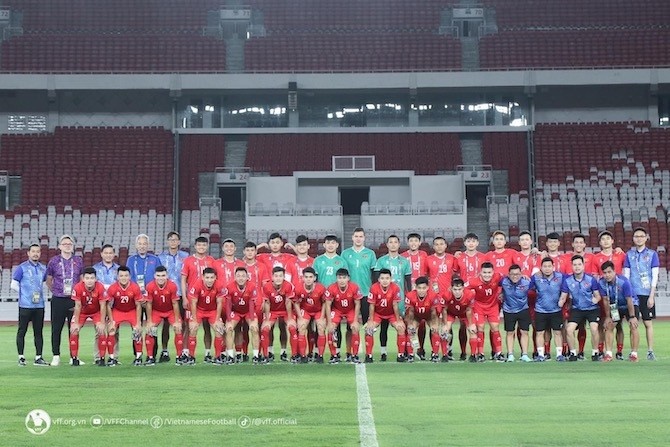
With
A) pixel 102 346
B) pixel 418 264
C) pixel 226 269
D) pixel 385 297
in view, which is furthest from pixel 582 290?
pixel 102 346

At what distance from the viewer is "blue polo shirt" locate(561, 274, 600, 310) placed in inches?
580

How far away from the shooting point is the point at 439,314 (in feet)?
48.5

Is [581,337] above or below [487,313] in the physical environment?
below

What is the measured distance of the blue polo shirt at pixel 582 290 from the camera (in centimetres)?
1473

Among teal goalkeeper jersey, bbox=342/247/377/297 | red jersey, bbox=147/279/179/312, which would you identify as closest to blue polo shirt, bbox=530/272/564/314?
teal goalkeeper jersey, bbox=342/247/377/297

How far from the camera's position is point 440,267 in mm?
15609

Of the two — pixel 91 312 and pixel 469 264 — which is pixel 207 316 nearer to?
→ pixel 91 312

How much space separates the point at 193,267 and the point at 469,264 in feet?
13.3

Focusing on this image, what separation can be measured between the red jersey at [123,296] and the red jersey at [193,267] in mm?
Result: 802

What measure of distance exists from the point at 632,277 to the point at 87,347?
9600 millimetres

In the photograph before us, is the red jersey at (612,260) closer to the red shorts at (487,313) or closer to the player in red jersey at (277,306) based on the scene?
the red shorts at (487,313)

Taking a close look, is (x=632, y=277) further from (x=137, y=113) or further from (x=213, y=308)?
(x=137, y=113)

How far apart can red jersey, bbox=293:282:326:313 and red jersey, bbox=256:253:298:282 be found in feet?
2.10

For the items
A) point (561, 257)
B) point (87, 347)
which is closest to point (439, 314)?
point (561, 257)
